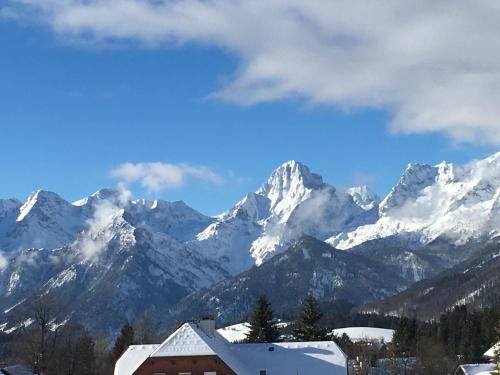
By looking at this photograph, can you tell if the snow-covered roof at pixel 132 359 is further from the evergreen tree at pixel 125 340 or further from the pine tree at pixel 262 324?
the evergreen tree at pixel 125 340

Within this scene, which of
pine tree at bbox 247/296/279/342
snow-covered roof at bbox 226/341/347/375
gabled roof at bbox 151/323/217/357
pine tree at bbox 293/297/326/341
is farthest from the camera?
pine tree at bbox 247/296/279/342

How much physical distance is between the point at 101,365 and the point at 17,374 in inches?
1683

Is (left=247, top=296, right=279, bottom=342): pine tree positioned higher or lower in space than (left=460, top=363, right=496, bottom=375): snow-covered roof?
higher

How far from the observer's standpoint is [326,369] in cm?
9012

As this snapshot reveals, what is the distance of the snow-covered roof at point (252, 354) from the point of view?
3524 inches

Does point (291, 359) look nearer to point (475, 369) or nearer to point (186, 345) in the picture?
point (186, 345)

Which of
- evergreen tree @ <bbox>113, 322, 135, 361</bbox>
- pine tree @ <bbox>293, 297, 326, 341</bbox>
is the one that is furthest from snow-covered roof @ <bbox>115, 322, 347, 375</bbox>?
evergreen tree @ <bbox>113, 322, 135, 361</bbox>

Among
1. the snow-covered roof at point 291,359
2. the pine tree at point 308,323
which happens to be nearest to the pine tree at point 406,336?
the pine tree at point 308,323

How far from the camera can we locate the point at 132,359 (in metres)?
94.2

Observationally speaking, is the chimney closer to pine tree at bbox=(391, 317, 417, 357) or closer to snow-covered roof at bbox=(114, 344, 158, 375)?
snow-covered roof at bbox=(114, 344, 158, 375)

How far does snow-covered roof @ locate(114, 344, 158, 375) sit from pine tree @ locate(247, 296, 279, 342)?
1302 inches

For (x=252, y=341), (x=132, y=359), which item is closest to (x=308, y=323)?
(x=252, y=341)

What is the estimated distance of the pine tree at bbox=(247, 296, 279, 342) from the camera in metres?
128

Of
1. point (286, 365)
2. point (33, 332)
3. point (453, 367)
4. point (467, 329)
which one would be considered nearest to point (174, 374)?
point (286, 365)
